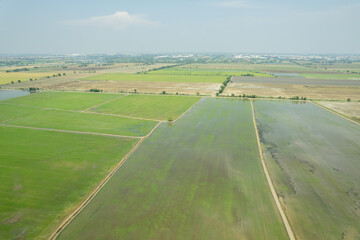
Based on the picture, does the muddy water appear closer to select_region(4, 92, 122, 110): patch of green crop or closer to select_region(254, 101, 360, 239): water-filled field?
select_region(4, 92, 122, 110): patch of green crop

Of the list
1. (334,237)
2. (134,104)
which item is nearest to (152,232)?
(334,237)

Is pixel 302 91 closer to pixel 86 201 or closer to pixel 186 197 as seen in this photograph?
pixel 186 197

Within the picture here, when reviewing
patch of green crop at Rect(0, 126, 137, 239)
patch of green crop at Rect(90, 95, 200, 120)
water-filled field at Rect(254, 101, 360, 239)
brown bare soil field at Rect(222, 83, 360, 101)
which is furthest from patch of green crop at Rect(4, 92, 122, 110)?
water-filled field at Rect(254, 101, 360, 239)

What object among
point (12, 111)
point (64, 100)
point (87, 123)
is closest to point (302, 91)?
point (87, 123)

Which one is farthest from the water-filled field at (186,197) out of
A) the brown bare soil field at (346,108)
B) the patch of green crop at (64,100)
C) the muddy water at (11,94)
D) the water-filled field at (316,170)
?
the muddy water at (11,94)

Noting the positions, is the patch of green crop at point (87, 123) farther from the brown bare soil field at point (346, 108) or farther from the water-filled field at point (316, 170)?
the brown bare soil field at point (346, 108)

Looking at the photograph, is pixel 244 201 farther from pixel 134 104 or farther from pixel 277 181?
pixel 134 104
